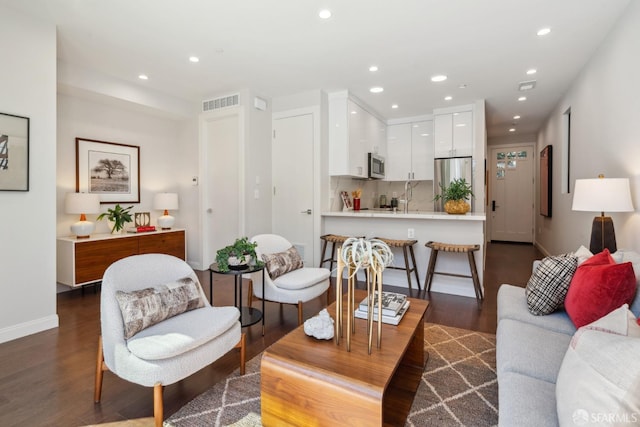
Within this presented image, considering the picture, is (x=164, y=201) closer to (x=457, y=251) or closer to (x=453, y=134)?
(x=457, y=251)

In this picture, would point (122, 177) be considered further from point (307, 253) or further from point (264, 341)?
point (264, 341)

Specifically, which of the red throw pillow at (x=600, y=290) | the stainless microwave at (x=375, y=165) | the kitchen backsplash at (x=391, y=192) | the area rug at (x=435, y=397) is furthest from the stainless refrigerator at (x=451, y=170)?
the red throw pillow at (x=600, y=290)

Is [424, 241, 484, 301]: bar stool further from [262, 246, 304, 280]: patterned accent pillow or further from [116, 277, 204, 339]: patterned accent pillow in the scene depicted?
[116, 277, 204, 339]: patterned accent pillow

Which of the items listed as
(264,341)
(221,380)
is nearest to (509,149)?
(264,341)

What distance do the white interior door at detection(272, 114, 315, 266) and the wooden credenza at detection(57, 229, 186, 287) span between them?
6.13ft

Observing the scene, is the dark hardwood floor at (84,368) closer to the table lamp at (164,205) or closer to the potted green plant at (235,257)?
the potted green plant at (235,257)

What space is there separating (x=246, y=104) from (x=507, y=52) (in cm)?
315

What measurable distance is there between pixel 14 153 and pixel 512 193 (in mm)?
8963

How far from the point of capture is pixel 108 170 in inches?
175

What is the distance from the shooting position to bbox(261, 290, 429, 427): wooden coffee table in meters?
1.30

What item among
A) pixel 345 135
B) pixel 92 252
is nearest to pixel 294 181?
pixel 345 135

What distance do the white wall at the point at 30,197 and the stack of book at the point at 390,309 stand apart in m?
2.81

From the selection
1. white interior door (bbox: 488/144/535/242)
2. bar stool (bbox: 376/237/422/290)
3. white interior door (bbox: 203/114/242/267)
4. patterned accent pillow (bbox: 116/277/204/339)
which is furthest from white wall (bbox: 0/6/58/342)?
white interior door (bbox: 488/144/535/242)

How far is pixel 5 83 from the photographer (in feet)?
8.50
